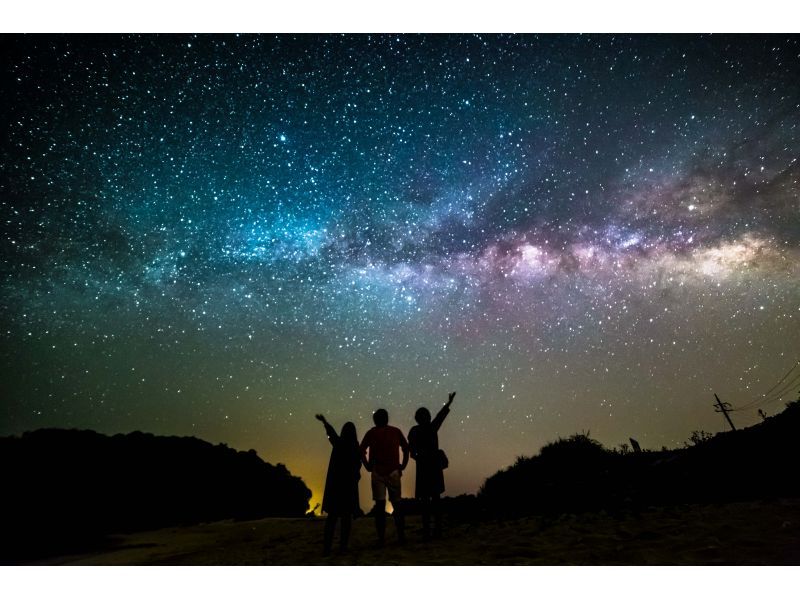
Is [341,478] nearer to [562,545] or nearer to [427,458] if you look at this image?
[427,458]

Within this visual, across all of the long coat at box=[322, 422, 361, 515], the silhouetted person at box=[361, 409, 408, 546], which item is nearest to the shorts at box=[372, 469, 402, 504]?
the silhouetted person at box=[361, 409, 408, 546]

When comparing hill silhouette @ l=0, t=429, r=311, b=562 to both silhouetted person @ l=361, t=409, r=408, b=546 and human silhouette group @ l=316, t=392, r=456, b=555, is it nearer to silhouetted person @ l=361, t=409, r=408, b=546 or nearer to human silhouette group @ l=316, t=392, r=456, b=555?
human silhouette group @ l=316, t=392, r=456, b=555

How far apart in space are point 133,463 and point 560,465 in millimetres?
16238

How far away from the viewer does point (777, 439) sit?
9219 mm

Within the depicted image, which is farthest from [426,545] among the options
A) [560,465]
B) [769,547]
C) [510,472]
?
[510,472]

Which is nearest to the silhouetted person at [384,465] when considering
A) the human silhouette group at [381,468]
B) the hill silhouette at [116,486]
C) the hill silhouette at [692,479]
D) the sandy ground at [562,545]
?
the human silhouette group at [381,468]

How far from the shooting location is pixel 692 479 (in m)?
8.80

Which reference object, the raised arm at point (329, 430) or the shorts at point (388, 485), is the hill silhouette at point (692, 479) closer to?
the shorts at point (388, 485)

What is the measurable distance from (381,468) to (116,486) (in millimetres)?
15195

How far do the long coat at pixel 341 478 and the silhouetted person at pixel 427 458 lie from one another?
862 mm

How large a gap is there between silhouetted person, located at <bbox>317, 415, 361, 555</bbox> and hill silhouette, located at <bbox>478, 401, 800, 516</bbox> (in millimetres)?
3936

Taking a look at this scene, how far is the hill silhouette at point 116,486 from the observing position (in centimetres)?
1270

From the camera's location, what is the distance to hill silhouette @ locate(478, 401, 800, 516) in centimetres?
782

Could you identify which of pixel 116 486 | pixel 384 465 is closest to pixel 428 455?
pixel 384 465
